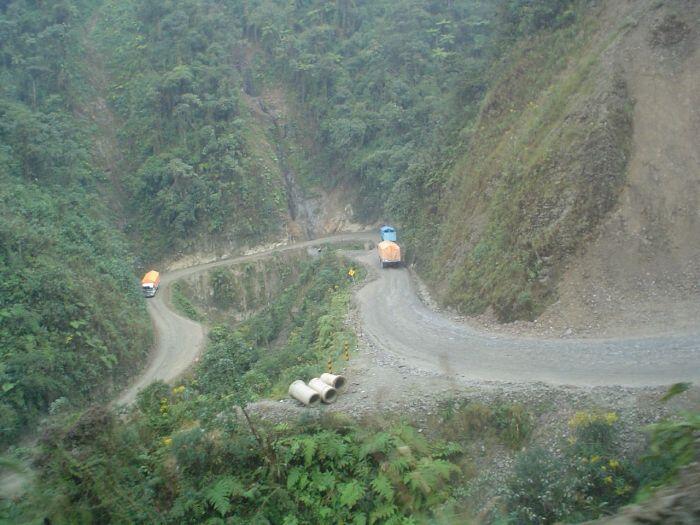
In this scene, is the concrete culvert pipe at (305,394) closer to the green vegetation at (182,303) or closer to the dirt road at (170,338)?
the dirt road at (170,338)

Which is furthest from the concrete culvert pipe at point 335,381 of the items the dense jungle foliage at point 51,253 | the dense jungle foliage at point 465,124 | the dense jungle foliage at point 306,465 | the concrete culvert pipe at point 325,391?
the dense jungle foliage at point 51,253

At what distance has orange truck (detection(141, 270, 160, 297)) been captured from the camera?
37406 millimetres

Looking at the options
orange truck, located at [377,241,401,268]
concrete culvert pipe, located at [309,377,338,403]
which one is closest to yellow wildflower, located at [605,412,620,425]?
concrete culvert pipe, located at [309,377,338,403]

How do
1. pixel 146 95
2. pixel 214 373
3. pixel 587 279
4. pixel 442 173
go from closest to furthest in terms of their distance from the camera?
pixel 214 373, pixel 587 279, pixel 442 173, pixel 146 95

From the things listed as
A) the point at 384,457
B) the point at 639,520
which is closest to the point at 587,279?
the point at 384,457

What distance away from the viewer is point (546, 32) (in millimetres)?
27641

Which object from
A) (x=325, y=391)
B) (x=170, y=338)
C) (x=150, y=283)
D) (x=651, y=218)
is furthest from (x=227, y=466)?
→ (x=150, y=283)

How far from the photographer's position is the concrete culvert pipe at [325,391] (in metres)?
14.9

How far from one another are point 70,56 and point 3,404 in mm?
39004

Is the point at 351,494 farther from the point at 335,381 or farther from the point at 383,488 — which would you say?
the point at 335,381

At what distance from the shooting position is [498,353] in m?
16.7

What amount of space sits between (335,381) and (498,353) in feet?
16.6

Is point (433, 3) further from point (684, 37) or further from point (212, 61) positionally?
point (684, 37)

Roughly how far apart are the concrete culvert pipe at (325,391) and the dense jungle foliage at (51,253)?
755cm
